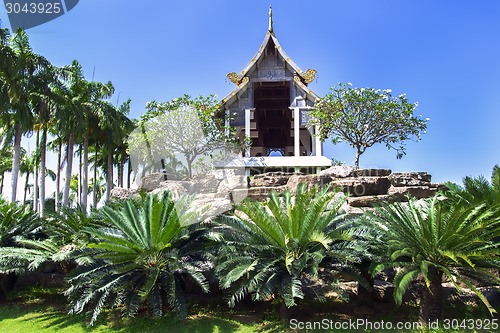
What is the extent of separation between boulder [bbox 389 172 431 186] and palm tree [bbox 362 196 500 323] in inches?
196

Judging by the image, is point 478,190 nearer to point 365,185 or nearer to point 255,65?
point 365,185

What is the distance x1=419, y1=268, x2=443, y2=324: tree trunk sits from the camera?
9.54 metres

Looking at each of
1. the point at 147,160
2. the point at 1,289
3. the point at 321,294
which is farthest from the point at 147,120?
the point at 321,294

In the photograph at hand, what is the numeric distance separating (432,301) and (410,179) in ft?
19.5

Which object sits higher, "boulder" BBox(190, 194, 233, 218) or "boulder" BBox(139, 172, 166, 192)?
"boulder" BBox(139, 172, 166, 192)

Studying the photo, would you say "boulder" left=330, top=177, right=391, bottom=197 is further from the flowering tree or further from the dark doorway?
the dark doorway

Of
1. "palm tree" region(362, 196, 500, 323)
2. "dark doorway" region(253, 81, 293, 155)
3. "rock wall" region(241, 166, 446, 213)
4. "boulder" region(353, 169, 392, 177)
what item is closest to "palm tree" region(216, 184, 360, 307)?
"palm tree" region(362, 196, 500, 323)

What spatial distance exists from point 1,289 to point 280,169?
14.7m

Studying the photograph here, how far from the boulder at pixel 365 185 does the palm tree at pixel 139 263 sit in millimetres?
5815

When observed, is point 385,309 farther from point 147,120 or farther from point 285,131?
point 285,131

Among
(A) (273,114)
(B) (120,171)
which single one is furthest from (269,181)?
(B) (120,171)

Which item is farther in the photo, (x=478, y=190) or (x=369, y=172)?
(x=369, y=172)

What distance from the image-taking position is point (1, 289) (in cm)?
1359

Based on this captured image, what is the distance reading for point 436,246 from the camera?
9.05 meters
